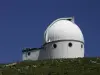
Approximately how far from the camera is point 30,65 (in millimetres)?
45125

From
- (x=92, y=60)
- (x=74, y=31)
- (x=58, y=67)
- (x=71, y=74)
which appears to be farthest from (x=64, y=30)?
(x=71, y=74)

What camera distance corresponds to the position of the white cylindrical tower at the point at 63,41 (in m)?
55.4

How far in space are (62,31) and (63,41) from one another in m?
2.29

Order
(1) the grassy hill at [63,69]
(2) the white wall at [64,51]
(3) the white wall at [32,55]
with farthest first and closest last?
1. (3) the white wall at [32,55]
2. (2) the white wall at [64,51]
3. (1) the grassy hill at [63,69]

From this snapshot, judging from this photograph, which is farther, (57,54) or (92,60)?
(57,54)

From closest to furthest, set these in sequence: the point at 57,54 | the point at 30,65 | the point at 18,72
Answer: the point at 18,72 → the point at 30,65 → the point at 57,54

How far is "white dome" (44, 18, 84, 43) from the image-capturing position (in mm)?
56719

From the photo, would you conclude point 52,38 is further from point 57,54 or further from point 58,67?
point 58,67

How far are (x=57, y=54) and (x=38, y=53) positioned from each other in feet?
16.9

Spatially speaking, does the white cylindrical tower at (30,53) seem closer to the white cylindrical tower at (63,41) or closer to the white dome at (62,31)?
the white cylindrical tower at (63,41)

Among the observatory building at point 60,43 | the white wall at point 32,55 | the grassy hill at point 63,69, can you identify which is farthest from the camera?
the white wall at point 32,55

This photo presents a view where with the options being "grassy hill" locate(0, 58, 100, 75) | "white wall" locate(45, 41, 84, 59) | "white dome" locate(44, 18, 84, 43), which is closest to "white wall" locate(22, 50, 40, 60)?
"white dome" locate(44, 18, 84, 43)

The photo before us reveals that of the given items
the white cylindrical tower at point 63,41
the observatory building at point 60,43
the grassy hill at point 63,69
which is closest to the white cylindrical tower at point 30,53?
the observatory building at point 60,43

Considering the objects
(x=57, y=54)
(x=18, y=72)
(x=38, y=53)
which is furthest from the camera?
(x=38, y=53)
